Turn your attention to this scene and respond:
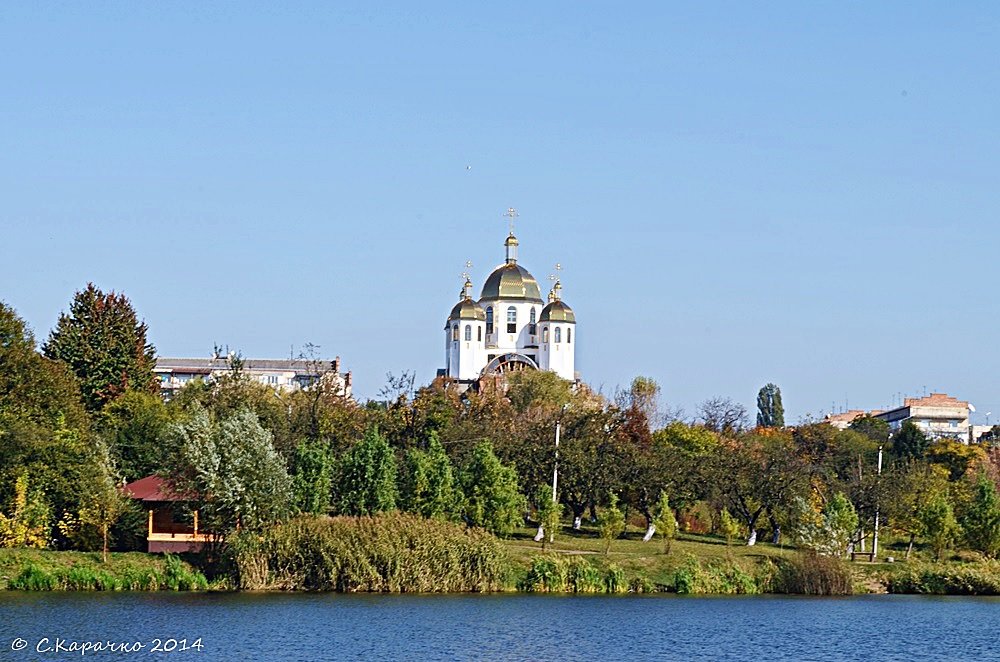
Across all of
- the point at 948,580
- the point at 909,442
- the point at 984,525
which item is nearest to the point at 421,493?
the point at 948,580

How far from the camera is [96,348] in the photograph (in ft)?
244

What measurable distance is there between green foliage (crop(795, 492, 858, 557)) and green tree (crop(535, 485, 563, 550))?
9.61m

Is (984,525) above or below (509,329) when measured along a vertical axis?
below

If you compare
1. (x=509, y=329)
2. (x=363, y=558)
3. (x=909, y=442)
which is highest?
(x=509, y=329)

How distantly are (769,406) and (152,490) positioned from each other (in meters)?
119

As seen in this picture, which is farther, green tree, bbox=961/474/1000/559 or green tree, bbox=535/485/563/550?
green tree, bbox=961/474/1000/559

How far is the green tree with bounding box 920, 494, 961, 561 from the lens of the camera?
62.0 meters

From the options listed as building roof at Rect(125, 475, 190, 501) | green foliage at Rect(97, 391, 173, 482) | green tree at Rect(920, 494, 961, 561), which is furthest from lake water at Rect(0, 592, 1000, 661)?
green foliage at Rect(97, 391, 173, 482)

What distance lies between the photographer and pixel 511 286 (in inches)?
5212

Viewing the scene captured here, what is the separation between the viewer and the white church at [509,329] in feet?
429

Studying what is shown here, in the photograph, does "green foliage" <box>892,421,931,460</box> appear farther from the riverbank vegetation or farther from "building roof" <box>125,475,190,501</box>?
"building roof" <box>125,475,190,501</box>

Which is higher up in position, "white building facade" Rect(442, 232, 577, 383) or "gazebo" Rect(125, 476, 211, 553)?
"white building facade" Rect(442, 232, 577, 383)

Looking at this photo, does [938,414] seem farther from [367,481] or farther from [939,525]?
[367,481]

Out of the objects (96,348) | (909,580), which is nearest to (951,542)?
(909,580)
